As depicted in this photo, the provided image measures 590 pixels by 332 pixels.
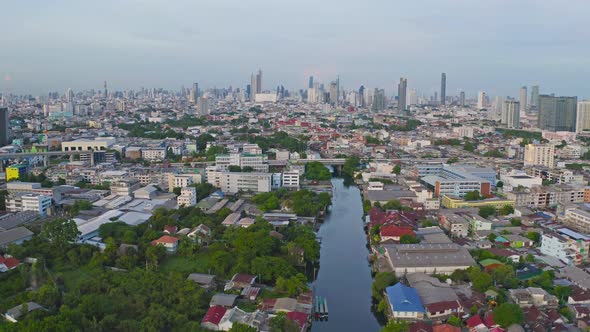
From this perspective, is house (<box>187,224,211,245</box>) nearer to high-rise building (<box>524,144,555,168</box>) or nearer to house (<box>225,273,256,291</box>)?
house (<box>225,273,256,291</box>)

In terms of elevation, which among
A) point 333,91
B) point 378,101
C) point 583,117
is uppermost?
point 333,91

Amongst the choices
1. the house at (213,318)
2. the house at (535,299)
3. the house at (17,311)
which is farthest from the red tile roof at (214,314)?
the house at (535,299)

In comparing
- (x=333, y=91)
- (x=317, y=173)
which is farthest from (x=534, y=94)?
(x=317, y=173)

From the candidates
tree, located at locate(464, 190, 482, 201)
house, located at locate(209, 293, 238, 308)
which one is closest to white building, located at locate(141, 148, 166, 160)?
tree, located at locate(464, 190, 482, 201)

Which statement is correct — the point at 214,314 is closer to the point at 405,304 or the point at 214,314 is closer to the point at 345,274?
the point at 405,304

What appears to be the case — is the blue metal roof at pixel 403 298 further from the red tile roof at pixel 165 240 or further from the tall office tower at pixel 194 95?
the tall office tower at pixel 194 95

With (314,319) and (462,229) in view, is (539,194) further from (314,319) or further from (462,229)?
(314,319)
